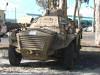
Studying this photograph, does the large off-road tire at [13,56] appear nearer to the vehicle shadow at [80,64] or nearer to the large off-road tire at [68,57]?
the vehicle shadow at [80,64]

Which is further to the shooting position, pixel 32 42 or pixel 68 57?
pixel 68 57

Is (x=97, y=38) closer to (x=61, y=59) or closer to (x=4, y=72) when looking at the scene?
(x=61, y=59)

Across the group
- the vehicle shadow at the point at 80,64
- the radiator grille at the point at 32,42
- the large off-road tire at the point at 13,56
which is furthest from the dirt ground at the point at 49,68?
the radiator grille at the point at 32,42

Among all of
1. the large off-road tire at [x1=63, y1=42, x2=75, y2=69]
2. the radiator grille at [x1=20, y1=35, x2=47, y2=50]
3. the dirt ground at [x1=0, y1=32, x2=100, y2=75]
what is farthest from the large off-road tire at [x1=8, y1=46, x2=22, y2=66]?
the large off-road tire at [x1=63, y1=42, x2=75, y2=69]

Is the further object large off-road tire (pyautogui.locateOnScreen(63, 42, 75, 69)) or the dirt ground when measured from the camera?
large off-road tire (pyautogui.locateOnScreen(63, 42, 75, 69))

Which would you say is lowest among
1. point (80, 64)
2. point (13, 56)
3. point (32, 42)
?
point (80, 64)

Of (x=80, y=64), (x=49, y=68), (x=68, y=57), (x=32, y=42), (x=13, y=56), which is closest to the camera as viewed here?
(x=32, y=42)

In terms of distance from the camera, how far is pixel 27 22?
18078mm

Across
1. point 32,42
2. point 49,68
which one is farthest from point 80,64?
point 32,42

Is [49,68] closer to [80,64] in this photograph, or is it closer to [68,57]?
[68,57]

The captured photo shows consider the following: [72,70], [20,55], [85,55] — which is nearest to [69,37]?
[72,70]

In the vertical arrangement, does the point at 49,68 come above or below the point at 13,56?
below

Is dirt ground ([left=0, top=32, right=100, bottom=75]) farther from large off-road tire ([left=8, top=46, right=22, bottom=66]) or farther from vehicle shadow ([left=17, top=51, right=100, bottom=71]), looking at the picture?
large off-road tire ([left=8, top=46, right=22, bottom=66])

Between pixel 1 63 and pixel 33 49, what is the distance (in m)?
2.48
